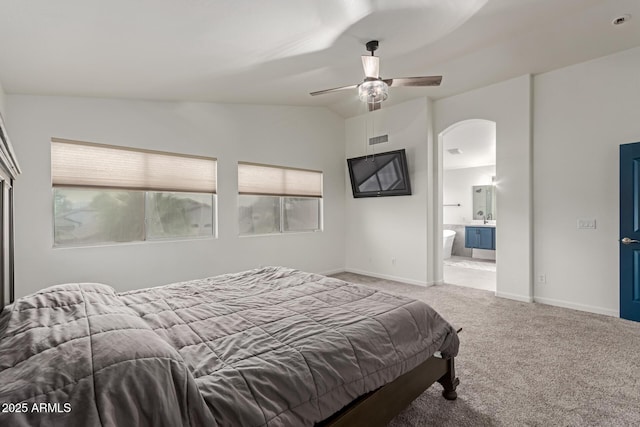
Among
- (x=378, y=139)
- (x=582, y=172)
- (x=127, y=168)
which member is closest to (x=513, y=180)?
(x=582, y=172)

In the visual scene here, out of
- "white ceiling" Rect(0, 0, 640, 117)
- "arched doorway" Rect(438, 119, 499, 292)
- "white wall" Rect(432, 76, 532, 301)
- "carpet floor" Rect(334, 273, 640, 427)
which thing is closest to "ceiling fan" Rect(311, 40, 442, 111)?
"white ceiling" Rect(0, 0, 640, 117)

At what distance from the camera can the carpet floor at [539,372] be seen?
6.29 feet

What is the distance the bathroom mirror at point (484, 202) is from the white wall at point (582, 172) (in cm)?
401

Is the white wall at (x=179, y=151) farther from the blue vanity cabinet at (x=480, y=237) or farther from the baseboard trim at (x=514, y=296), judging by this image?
the blue vanity cabinet at (x=480, y=237)

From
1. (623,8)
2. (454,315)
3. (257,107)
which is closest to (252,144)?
(257,107)

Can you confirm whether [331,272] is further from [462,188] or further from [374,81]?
[462,188]

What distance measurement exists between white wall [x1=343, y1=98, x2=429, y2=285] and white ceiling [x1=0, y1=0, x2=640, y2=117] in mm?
1118

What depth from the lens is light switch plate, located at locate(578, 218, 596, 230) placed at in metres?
3.80

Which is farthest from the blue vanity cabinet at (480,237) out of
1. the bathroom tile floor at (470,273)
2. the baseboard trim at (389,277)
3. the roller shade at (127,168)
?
the roller shade at (127,168)

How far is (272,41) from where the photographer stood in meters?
2.75

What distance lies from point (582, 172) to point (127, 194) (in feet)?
18.7

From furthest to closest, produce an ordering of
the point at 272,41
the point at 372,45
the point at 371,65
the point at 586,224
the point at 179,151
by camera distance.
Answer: the point at 179,151
the point at 586,224
the point at 372,45
the point at 371,65
the point at 272,41

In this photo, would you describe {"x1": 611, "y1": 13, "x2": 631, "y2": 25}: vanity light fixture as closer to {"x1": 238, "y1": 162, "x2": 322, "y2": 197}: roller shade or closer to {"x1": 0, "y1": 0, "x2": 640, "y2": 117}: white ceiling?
{"x1": 0, "y1": 0, "x2": 640, "y2": 117}: white ceiling

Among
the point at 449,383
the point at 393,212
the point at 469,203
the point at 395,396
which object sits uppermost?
the point at 469,203
